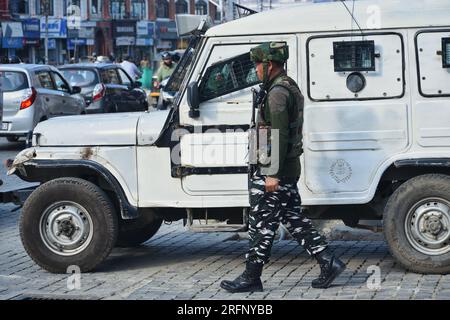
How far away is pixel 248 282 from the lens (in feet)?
26.1

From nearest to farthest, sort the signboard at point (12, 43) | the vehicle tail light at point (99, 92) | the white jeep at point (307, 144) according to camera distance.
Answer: the white jeep at point (307, 144) < the vehicle tail light at point (99, 92) < the signboard at point (12, 43)

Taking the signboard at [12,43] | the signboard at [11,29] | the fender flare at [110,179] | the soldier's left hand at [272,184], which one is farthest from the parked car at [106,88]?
the signboard at [11,29]

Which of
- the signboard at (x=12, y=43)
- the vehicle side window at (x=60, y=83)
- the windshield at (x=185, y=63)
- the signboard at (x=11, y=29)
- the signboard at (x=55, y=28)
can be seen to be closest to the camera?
the windshield at (x=185, y=63)

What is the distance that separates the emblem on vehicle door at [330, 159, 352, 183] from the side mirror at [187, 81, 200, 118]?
1162mm

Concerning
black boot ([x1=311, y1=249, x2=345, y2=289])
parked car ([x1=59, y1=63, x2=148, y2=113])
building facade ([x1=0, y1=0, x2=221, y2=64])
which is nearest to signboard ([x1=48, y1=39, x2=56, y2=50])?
building facade ([x1=0, y1=0, x2=221, y2=64])

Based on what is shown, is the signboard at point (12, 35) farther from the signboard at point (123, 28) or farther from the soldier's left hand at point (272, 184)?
the soldier's left hand at point (272, 184)

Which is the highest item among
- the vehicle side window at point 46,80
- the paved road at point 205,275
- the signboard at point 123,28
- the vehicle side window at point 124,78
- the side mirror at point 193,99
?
the signboard at point 123,28

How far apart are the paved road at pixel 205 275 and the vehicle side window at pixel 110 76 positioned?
1562 cm

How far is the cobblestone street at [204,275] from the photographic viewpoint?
7.98m

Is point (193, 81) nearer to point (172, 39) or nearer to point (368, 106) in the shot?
point (368, 106)

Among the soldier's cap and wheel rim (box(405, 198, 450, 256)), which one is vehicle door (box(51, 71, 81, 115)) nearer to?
wheel rim (box(405, 198, 450, 256))

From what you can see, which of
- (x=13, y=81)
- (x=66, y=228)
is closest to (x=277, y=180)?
(x=66, y=228)
